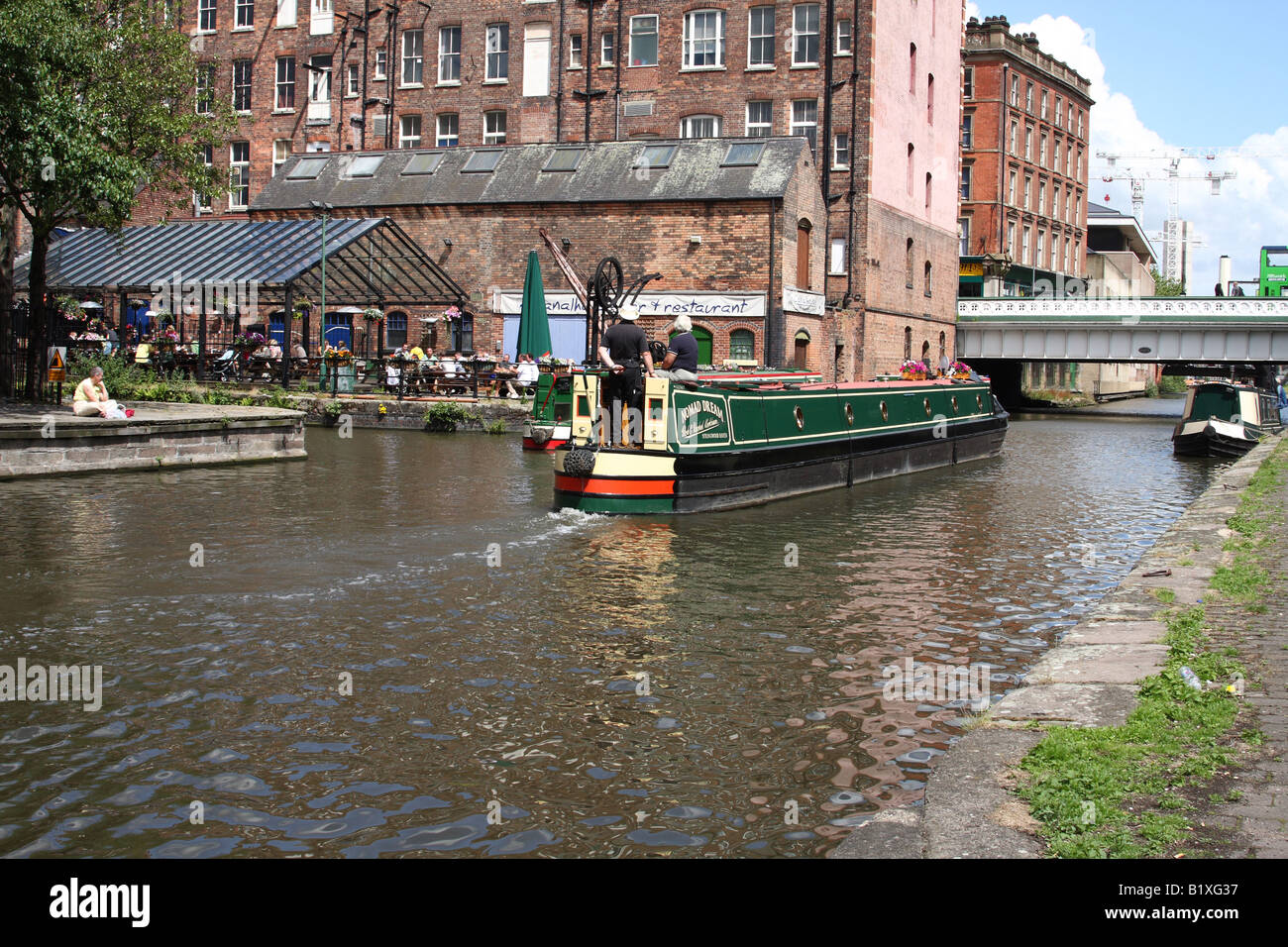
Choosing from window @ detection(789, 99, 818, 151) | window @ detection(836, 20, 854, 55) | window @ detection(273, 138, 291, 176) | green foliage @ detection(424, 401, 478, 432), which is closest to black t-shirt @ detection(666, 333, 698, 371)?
green foliage @ detection(424, 401, 478, 432)

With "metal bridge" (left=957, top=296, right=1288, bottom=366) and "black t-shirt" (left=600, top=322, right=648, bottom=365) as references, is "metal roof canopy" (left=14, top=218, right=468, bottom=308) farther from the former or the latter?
"metal bridge" (left=957, top=296, right=1288, bottom=366)

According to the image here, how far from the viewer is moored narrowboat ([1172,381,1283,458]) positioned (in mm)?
25703

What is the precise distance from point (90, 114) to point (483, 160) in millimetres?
21589

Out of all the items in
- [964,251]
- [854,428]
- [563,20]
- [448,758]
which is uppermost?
[563,20]

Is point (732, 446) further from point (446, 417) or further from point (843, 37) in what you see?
point (843, 37)

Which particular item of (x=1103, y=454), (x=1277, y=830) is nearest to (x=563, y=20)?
(x=1103, y=454)

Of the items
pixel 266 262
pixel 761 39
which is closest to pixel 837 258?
pixel 761 39

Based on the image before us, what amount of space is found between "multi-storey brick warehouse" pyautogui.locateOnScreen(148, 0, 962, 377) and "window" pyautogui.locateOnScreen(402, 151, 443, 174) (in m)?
3.67

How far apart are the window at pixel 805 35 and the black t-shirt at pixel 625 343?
27.8m

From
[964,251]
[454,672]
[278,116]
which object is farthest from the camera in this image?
[964,251]

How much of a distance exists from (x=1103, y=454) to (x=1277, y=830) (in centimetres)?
2381

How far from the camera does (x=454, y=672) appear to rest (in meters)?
7.17
